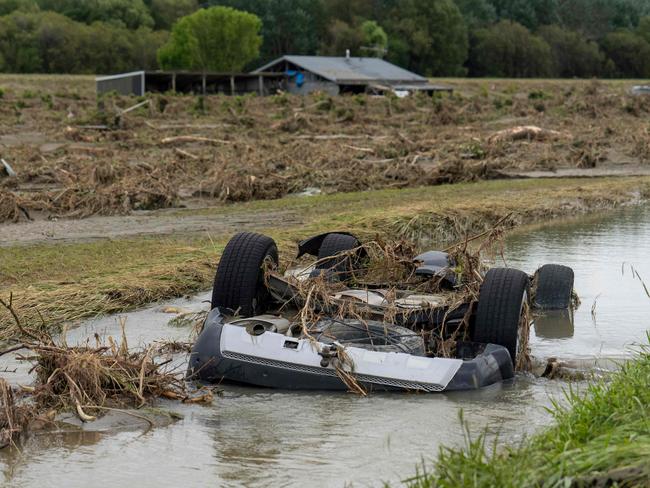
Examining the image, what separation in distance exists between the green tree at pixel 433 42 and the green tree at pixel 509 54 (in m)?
3.99

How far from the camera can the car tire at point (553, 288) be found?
12062 millimetres

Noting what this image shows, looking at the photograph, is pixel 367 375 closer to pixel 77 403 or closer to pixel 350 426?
pixel 350 426

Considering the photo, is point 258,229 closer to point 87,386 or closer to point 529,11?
point 87,386

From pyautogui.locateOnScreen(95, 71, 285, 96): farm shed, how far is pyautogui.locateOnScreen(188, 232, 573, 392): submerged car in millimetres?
49502

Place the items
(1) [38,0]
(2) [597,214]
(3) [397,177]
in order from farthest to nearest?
(1) [38,0]
(3) [397,177]
(2) [597,214]

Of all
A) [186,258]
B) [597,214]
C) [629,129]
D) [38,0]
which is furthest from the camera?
[38,0]

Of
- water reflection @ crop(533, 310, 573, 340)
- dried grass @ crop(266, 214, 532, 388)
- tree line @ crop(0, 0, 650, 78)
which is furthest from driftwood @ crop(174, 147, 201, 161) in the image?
tree line @ crop(0, 0, 650, 78)

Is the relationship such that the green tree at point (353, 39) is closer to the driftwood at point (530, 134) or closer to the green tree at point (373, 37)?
the green tree at point (373, 37)

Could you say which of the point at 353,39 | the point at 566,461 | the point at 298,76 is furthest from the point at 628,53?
the point at 566,461

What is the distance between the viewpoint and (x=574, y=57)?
124312 millimetres

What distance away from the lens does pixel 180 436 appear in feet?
25.7

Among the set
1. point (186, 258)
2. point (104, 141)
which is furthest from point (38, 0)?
point (186, 258)

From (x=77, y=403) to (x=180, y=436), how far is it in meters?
0.76

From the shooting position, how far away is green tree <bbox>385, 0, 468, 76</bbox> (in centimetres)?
11431
